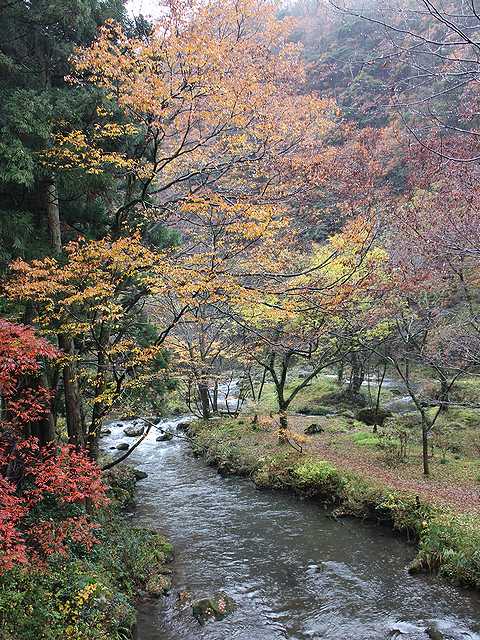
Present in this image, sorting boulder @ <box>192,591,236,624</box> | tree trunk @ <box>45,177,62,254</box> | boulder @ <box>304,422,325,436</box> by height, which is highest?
tree trunk @ <box>45,177,62,254</box>

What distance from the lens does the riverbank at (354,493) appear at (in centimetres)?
888

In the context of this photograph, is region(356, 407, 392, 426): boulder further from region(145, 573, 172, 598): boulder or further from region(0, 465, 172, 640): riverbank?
region(145, 573, 172, 598): boulder

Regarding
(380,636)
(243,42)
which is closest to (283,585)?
(380,636)

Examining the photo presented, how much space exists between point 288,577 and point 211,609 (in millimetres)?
1972

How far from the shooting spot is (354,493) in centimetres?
1204

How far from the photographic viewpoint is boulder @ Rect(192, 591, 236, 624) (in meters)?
7.84

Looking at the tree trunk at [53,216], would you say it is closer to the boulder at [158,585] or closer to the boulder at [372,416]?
the boulder at [158,585]

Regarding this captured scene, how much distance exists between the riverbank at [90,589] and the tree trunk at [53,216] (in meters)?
6.12

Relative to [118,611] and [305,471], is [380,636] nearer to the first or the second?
[118,611]

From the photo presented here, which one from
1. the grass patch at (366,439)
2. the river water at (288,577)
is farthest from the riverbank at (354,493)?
the grass patch at (366,439)

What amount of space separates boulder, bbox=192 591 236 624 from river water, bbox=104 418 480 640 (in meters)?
0.13

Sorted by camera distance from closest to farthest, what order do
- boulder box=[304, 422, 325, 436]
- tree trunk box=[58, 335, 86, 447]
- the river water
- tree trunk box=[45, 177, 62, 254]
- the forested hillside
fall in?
the forested hillside → the river water → tree trunk box=[45, 177, 62, 254] → tree trunk box=[58, 335, 86, 447] → boulder box=[304, 422, 325, 436]

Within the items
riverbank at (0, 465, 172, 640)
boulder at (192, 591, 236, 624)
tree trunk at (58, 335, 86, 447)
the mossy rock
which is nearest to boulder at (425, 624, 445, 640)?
boulder at (192, 591, 236, 624)

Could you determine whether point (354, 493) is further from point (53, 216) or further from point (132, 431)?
point (132, 431)
